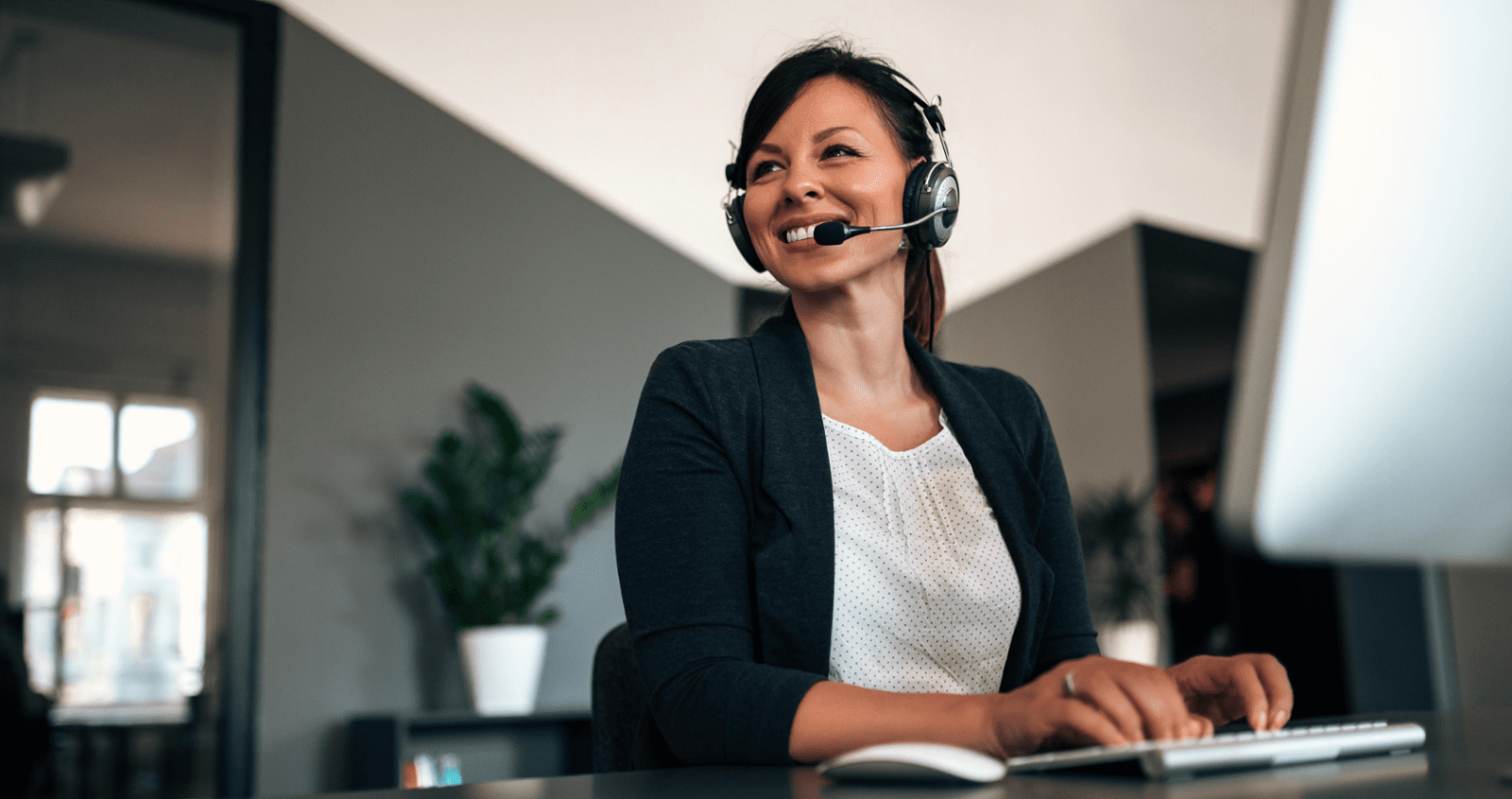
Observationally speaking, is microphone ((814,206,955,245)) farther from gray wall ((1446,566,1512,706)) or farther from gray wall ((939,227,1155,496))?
gray wall ((1446,566,1512,706))

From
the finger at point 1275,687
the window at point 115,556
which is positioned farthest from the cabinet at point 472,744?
the finger at point 1275,687

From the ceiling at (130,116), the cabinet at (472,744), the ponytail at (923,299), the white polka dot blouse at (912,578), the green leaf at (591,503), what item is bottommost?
the cabinet at (472,744)

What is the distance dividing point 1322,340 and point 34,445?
3.10 meters

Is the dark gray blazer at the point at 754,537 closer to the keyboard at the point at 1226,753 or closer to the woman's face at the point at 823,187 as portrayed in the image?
the woman's face at the point at 823,187

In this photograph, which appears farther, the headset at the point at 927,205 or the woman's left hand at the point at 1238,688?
the headset at the point at 927,205

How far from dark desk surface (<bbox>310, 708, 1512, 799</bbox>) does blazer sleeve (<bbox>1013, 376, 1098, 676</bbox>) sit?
0.52m

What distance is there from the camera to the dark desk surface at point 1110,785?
1.74ft

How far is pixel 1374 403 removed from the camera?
47 centimetres

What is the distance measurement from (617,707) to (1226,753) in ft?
2.35

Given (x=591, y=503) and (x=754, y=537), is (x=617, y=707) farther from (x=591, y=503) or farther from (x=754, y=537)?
(x=591, y=503)

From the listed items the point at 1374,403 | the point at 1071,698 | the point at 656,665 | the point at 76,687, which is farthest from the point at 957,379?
the point at 76,687

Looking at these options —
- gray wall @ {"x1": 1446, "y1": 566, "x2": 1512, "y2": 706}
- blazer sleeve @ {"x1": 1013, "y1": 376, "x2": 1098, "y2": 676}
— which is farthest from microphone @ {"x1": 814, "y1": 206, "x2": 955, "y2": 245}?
gray wall @ {"x1": 1446, "y1": 566, "x2": 1512, "y2": 706}

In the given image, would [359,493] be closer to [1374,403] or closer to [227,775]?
[227,775]

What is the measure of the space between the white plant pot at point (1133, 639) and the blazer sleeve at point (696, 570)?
3314 millimetres
